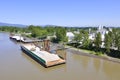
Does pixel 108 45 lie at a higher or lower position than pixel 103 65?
higher

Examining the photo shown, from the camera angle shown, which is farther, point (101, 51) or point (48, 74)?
point (101, 51)

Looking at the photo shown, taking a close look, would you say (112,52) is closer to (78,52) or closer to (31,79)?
(78,52)

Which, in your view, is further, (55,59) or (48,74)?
(55,59)

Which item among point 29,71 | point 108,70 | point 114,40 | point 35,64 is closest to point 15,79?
point 29,71

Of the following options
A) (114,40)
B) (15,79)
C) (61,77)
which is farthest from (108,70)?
(15,79)

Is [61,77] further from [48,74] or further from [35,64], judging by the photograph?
[35,64]

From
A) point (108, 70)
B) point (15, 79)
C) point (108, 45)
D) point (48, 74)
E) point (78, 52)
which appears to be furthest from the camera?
point (78, 52)

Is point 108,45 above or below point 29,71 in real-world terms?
above

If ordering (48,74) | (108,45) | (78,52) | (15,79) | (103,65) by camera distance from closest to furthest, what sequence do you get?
(15,79), (48,74), (103,65), (108,45), (78,52)

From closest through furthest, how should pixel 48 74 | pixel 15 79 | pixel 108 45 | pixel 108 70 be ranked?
pixel 15 79
pixel 48 74
pixel 108 70
pixel 108 45
